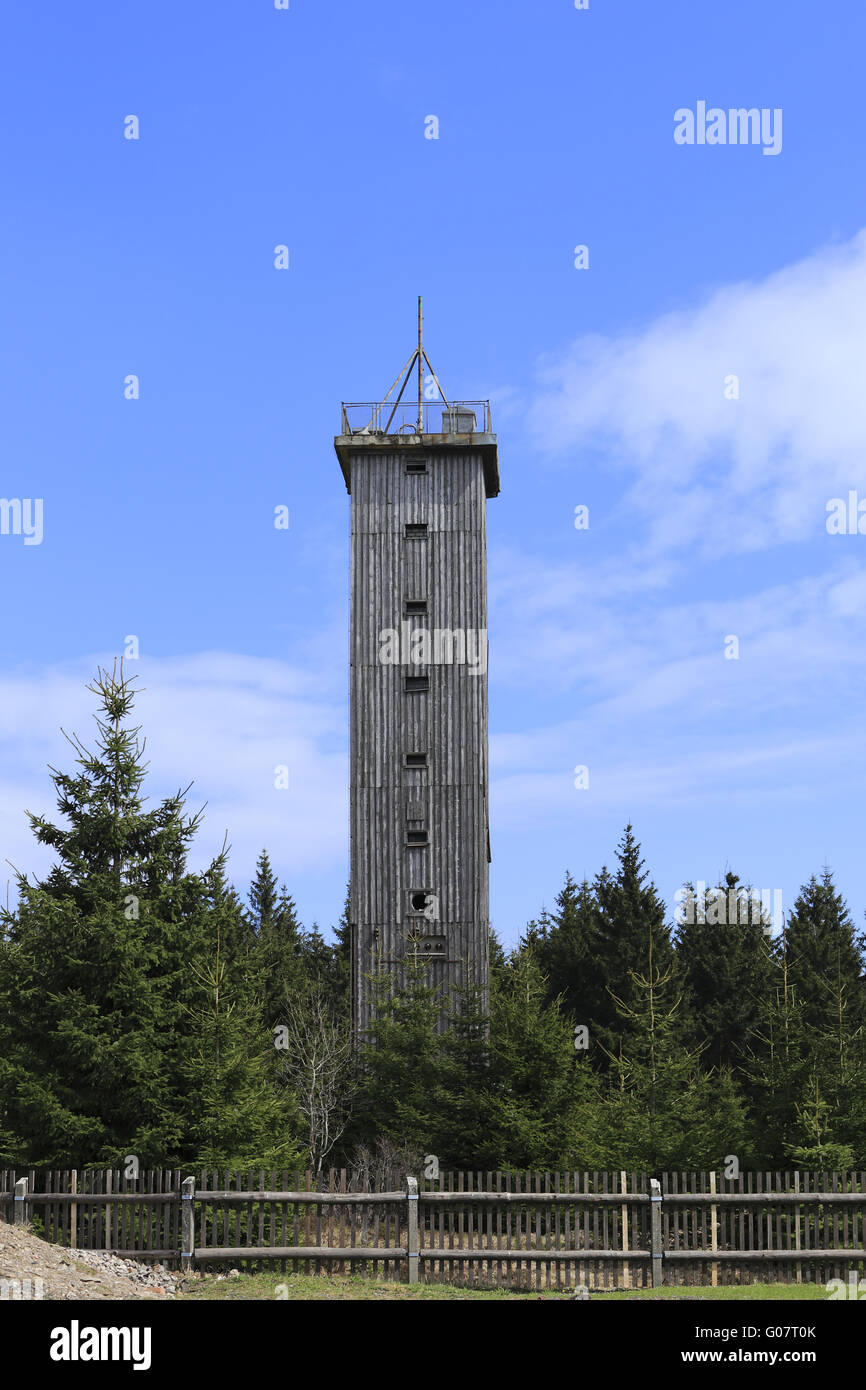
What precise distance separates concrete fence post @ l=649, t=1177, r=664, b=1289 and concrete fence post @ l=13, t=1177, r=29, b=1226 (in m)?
9.68

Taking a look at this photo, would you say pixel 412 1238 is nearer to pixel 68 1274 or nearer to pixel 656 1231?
pixel 656 1231

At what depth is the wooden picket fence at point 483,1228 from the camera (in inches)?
843

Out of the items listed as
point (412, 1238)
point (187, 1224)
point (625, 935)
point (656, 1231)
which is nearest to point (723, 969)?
point (625, 935)

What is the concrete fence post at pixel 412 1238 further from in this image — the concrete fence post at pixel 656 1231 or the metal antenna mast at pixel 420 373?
the metal antenna mast at pixel 420 373

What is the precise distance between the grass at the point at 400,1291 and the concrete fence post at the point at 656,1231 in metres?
0.24

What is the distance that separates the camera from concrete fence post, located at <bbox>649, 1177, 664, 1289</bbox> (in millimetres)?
21562

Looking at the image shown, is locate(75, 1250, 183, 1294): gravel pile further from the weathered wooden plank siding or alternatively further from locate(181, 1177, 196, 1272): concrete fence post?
the weathered wooden plank siding

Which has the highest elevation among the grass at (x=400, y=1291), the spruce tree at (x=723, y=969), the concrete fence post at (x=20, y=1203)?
the spruce tree at (x=723, y=969)

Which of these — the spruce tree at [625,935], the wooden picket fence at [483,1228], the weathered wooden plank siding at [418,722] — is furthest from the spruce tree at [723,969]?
the wooden picket fence at [483,1228]

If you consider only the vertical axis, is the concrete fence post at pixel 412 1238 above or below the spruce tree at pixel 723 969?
below

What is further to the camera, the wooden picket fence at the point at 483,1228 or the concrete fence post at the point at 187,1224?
the wooden picket fence at the point at 483,1228
